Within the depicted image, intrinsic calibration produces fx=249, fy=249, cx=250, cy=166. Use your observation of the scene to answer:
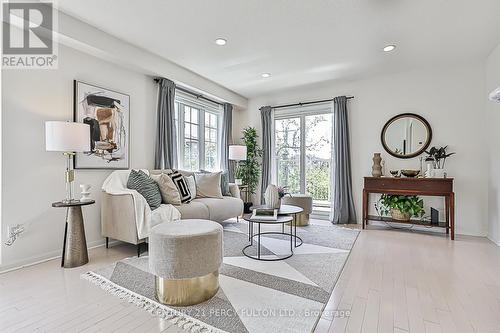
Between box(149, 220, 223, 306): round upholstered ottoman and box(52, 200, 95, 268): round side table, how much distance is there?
1186 millimetres

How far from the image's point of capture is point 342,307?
176 centimetres

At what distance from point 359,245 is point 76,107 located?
3.83 meters

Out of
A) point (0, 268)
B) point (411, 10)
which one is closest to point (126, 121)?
point (0, 268)

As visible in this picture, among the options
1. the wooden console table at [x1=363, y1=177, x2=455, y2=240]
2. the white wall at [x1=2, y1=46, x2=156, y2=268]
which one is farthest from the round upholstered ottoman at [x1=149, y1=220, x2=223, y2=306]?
the wooden console table at [x1=363, y1=177, x2=455, y2=240]

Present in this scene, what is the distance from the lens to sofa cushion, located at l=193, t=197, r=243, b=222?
11.5 ft

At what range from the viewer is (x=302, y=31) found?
9.36 ft

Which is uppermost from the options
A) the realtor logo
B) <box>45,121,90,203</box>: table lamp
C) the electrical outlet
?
the realtor logo

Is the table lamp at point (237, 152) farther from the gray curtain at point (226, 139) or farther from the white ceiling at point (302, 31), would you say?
the white ceiling at point (302, 31)

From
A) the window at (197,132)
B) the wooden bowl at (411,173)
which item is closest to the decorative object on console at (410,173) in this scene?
the wooden bowl at (411,173)

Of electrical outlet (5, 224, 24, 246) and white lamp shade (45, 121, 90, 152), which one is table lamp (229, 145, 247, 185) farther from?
electrical outlet (5, 224, 24, 246)

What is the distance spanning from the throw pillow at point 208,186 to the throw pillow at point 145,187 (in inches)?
39.7

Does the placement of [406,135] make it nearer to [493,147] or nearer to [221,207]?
[493,147]

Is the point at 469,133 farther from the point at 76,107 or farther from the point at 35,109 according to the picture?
the point at 35,109

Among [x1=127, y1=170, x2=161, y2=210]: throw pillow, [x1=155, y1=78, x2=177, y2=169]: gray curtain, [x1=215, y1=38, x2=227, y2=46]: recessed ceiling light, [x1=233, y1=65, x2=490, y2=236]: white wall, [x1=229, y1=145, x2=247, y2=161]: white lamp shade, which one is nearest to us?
[x1=127, y1=170, x2=161, y2=210]: throw pillow
